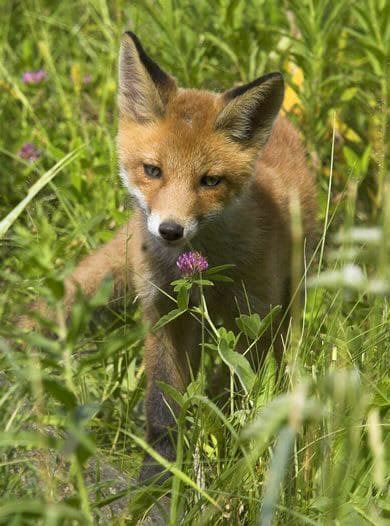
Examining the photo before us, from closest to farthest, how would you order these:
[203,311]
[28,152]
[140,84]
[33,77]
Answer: [203,311] → [140,84] → [28,152] → [33,77]

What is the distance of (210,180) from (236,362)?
101 cm

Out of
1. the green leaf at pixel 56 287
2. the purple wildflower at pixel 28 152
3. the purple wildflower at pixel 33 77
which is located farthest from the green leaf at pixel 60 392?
the purple wildflower at pixel 33 77

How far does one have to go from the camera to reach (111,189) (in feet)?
13.2

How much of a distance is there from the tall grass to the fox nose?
1.08 feet

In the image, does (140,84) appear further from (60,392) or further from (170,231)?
(60,392)

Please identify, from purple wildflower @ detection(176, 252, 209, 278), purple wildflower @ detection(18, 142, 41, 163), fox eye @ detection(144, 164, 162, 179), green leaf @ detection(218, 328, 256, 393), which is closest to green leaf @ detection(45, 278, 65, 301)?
green leaf @ detection(218, 328, 256, 393)

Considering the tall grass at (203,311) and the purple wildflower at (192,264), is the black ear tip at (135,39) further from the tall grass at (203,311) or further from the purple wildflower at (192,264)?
the purple wildflower at (192,264)

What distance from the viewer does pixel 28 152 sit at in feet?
14.2

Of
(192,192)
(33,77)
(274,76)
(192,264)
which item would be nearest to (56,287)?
(192,264)

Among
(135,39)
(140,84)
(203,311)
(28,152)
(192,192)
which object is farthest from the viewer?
(28,152)

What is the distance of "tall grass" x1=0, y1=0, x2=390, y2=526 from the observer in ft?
5.38

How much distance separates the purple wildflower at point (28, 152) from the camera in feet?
14.1

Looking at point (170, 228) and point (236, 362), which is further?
point (170, 228)

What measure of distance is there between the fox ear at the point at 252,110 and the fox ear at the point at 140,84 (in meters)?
0.22
